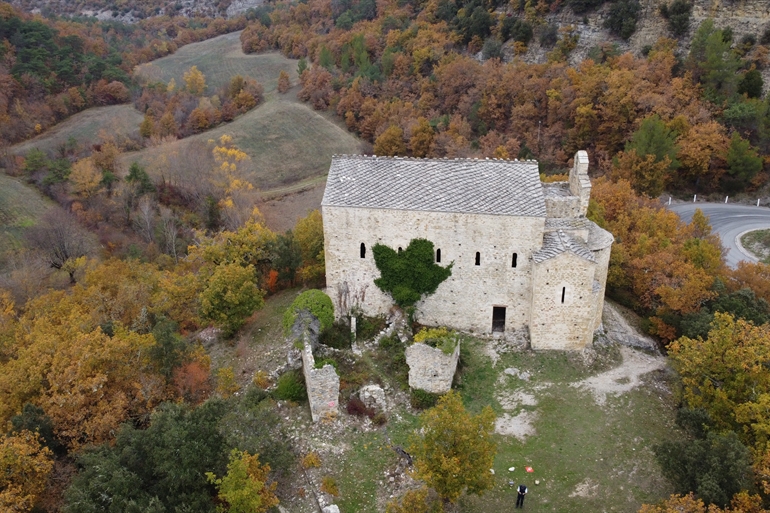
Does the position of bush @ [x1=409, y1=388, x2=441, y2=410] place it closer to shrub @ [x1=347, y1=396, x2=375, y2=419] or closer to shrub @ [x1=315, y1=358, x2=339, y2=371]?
shrub @ [x1=347, y1=396, x2=375, y2=419]

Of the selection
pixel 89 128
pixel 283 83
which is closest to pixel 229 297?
pixel 89 128

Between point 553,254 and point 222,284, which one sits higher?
point 553,254

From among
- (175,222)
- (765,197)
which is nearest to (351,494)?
(175,222)

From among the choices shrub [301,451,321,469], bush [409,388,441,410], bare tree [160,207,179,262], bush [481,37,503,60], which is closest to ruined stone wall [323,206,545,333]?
bush [409,388,441,410]

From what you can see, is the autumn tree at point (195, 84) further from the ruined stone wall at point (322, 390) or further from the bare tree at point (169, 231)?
the ruined stone wall at point (322, 390)

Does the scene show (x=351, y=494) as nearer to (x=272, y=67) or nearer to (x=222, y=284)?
(x=222, y=284)

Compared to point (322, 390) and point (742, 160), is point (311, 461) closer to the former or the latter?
point (322, 390)
